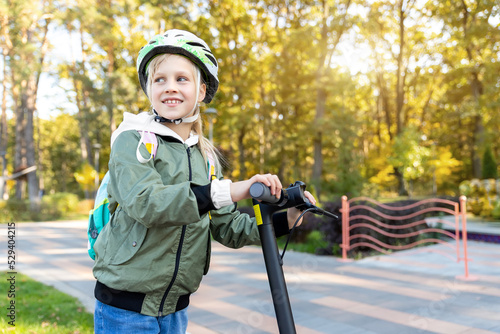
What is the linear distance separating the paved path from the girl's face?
308 cm

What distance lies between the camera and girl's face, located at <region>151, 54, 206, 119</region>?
5.40 feet

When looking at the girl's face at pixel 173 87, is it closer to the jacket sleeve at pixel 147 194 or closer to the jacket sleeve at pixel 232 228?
the jacket sleeve at pixel 147 194

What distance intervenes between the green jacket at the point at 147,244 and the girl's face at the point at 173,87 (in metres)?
0.12

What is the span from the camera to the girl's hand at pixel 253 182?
1.27 metres

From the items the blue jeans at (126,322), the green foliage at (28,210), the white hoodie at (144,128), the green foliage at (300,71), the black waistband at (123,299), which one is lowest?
the green foliage at (28,210)

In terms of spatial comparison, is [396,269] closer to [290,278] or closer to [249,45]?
[290,278]

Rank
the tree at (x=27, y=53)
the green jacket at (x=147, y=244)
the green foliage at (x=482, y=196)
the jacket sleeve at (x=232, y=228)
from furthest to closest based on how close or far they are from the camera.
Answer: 1. the tree at (x=27, y=53)
2. the green foliage at (x=482, y=196)
3. the jacket sleeve at (x=232, y=228)
4. the green jacket at (x=147, y=244)

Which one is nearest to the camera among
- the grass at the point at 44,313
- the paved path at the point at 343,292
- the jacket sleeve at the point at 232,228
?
the jacket sleeve at the point at 232,228

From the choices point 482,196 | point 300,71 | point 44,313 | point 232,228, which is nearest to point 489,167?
point 482,196

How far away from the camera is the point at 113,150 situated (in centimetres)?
153

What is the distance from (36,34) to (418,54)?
24012mm

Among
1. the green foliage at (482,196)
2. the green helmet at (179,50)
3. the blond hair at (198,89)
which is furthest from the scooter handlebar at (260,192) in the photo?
the green foliage at (482,196)

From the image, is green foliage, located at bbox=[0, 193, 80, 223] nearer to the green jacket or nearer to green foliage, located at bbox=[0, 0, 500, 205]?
green foliage, located at bbox=[0, 0, 500, 205]

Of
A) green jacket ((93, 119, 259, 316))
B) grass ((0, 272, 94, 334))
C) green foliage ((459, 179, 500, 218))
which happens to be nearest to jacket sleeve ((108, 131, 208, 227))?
green jacket ((93, 119, 259, 316))
